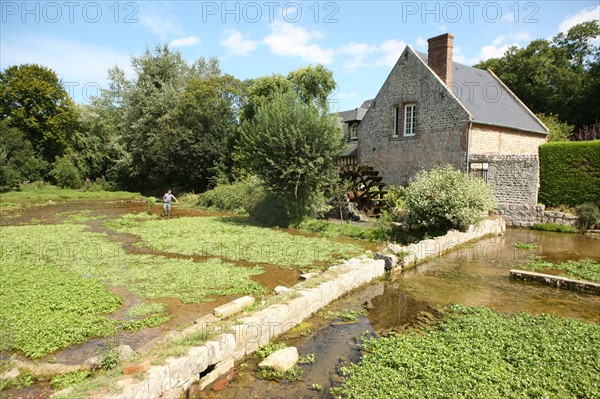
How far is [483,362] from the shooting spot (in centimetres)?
419

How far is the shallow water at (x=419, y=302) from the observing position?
4168mm

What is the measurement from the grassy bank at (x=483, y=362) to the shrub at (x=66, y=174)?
36.4 metres

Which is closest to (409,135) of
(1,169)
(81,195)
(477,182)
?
(477,182)

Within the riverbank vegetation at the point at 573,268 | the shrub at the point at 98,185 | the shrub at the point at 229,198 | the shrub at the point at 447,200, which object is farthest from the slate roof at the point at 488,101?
the shrub at the point at 98,185

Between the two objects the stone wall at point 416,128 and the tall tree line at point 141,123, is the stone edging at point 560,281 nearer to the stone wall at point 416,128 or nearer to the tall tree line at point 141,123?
the stone wall at point 416,128

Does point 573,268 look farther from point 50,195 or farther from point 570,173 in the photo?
point 50,195

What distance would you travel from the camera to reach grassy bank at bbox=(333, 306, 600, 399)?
147 inches

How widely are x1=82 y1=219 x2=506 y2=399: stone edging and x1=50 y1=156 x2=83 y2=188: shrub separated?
34.0 m

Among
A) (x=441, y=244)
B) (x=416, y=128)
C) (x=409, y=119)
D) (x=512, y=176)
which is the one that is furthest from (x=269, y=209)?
(x=512, y=176)

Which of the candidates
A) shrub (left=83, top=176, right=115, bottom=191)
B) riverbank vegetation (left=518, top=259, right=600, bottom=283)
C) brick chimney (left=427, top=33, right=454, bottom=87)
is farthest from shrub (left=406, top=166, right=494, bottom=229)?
shrub (left=83, top=176, right=115, bottom=191)

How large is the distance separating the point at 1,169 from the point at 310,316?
109 ft

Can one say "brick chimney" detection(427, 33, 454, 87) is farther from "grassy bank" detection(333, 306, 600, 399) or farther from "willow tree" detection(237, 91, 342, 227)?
"grassy bank" detection(333, 306, 600, 399)

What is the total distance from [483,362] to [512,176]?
14028mm

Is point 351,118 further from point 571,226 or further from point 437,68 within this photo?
point 571,226
